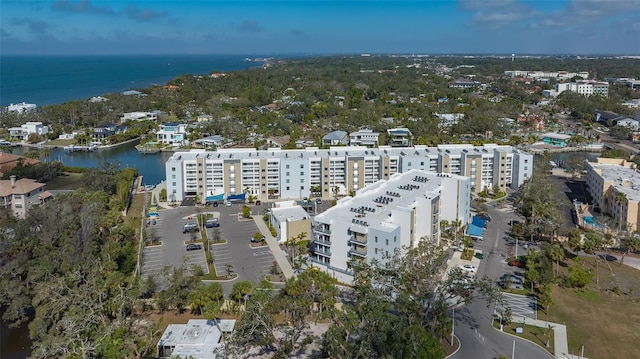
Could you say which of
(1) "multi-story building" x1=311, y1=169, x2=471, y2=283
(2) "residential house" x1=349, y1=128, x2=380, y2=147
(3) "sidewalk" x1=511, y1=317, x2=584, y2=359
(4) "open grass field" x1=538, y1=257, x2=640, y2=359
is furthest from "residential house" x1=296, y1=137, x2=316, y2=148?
(3) "sidewalk" x1=511, y1=317, x2=584, y2=359

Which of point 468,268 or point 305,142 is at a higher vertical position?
point 305,142

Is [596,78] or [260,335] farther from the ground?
[596,78]

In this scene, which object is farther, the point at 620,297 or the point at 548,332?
the point at 620,297

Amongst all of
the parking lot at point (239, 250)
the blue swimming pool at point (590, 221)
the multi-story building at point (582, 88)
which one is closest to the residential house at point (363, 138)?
the parking lot at point (239, 250)

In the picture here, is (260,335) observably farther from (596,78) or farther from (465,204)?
(596,78)

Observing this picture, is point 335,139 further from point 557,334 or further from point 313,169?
point 557,334

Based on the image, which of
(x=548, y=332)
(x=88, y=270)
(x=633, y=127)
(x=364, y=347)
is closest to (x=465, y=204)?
(x=548, y=332)

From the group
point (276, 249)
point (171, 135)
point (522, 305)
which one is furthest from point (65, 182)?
point (522, 305)

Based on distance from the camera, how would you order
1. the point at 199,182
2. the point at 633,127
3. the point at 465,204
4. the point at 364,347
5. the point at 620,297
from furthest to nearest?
the point at 633,127
the point at 199,182
the point at 465,204
the point at 620,297
the point at 364,347

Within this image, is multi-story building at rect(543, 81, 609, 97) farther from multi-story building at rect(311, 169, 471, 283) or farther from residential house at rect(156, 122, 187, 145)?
multi-story building at rect(311, 169, 471, 283)
